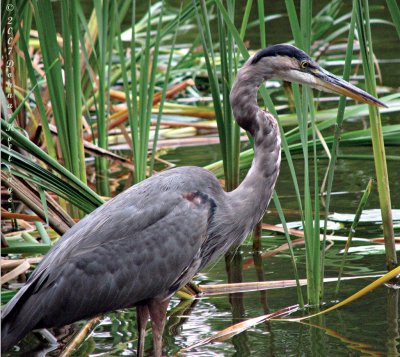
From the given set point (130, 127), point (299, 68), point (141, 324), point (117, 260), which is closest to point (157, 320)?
point (141, 324)

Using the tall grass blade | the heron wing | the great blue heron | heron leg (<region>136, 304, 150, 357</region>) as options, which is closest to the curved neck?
the great blue heron

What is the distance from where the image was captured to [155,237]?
157 inches

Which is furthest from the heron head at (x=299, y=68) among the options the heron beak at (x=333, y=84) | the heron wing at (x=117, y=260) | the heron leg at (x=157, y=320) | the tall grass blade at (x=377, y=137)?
the heron leg at (x=157, y=320)

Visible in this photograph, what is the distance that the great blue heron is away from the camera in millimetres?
3881

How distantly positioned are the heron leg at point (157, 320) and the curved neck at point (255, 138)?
1.82 ft

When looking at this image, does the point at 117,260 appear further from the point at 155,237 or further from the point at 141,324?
the point at 141,324

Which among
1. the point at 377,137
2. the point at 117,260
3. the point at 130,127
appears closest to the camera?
the point at 117,260

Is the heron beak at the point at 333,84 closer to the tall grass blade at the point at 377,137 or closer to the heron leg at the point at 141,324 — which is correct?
the tall grass blade at the point at 377,137

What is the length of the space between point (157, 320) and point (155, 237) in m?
0.38

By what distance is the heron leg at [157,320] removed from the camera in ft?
13.3

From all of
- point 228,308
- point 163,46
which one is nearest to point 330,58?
point 163,46

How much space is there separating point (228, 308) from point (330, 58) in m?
5.06

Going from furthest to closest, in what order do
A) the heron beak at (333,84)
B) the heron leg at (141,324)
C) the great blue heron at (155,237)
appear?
the heron beak at (333,84) → the heron leg at (141,324) → the great blue heron at (155,237)

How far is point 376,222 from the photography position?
5.76m
